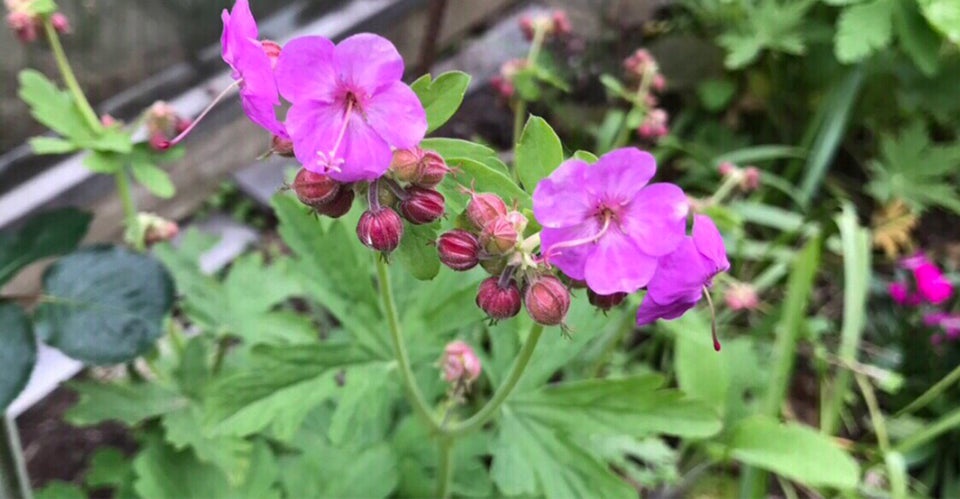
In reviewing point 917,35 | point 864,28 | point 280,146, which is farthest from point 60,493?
point 917,35

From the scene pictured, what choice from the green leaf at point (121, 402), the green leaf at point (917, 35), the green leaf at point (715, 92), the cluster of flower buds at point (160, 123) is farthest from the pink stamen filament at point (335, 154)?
the green leaf at point (715, 92)

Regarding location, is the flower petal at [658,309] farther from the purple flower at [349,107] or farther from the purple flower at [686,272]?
the purple flower at [349,107]

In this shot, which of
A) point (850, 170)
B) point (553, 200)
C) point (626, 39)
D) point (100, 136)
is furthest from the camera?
point (850, 170)

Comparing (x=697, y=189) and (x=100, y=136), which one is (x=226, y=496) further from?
(x=697, y=189)

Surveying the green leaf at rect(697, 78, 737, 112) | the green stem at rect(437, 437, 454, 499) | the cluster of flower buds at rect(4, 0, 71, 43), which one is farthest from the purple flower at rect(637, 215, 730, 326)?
the green leaf at rect(697, 78, 737, 112)

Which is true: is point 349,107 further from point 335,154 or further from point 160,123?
point 160,123

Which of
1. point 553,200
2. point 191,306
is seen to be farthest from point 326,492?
point 553,200
